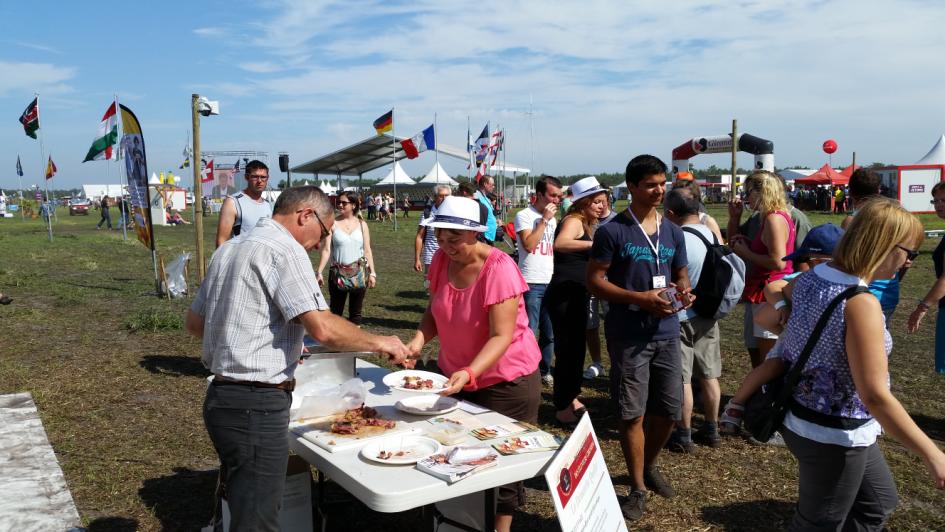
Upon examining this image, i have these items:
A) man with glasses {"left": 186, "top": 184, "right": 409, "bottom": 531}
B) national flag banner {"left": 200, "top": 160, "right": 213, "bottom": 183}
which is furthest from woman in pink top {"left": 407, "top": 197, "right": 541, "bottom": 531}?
national flag banner {"left": 200, "top": 160, "right": 213, "bottom": 183}

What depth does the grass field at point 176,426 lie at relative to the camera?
391cm

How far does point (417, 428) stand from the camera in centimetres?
294

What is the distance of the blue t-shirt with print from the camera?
12.3 feet

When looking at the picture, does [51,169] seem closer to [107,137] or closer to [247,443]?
[107,137]

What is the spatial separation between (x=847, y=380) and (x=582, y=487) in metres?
0.97

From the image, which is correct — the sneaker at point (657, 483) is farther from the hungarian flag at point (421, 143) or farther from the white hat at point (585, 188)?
the hungarian flag at point (421, 143)

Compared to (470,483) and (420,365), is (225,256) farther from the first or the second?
(420,365)

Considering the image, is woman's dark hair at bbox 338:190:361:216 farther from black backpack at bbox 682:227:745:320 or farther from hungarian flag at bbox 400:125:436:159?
hungarian flag at bbox 400:125:436:159

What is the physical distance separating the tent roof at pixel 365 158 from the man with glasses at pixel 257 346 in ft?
86.1

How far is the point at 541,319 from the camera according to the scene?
637 centimetres

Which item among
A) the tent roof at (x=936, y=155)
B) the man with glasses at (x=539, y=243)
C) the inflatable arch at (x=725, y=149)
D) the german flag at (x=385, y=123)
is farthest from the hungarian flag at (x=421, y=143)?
the tent roof at (x=936, y=155)

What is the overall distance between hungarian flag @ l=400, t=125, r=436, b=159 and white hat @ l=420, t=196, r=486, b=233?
21.6 metres

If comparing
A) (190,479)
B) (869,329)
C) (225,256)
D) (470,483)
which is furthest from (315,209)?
(190,479)

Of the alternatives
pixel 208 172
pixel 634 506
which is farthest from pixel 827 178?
pixel 634 506
